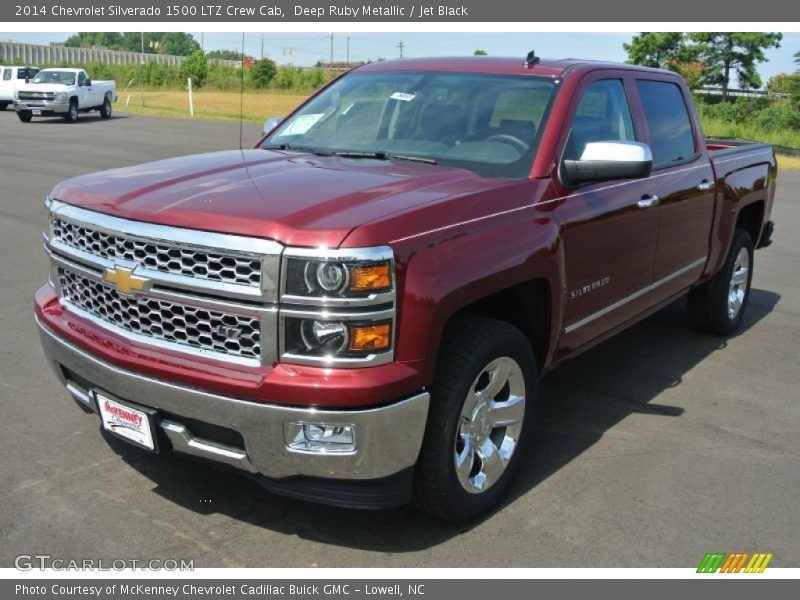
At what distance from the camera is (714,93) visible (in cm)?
4828

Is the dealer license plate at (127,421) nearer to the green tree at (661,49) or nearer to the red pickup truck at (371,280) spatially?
the red pickup truck at (371,280)

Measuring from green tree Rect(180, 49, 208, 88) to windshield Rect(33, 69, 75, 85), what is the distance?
21.2 metres

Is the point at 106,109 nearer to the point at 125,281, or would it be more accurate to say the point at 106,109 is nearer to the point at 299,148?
the point at 299,148

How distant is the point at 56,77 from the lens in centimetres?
2925

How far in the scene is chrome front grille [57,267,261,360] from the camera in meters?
3.17

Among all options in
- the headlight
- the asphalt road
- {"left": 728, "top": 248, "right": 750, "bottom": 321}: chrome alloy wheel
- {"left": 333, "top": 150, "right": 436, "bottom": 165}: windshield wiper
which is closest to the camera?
the headlight

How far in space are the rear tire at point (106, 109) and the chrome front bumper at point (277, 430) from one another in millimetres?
30209

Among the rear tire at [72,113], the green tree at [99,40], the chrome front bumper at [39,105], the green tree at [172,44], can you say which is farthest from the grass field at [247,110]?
the green tree at [99,40]

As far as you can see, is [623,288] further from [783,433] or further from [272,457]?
[272,457]

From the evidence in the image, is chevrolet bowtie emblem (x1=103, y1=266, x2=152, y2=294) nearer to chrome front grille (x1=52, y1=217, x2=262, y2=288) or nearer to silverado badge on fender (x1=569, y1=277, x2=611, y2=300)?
chrome front grille (x1=52, y1=217, x2=262, y2=288)

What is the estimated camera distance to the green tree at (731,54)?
155 ft

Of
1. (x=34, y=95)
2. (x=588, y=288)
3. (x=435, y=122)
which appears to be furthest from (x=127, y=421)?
(x=34, y=95)

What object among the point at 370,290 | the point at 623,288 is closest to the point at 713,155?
the point at 623,288

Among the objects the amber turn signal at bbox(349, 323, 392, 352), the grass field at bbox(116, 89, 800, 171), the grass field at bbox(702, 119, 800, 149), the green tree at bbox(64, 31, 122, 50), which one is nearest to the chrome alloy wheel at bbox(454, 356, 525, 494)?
the amber turn signal at bbox(349, 323, 392, 352)
